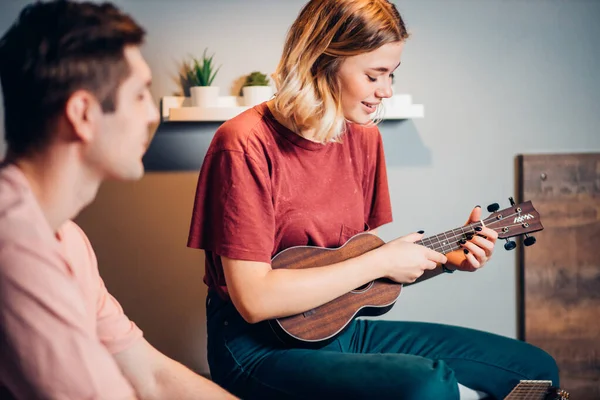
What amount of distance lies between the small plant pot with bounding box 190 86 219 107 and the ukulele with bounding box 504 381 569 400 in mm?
1284

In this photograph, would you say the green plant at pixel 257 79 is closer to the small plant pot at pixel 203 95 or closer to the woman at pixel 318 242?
the small plant pot at pixel 203 95

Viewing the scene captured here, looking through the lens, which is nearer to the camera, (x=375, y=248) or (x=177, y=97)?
(x=375, y=248)

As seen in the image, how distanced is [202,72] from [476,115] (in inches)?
40.7

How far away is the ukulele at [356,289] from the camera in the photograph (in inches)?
53.7

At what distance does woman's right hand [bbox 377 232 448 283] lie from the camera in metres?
1.49

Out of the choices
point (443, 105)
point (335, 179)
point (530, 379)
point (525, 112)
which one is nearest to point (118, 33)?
point (335, 179)

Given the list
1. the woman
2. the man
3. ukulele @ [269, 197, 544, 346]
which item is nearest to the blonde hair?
the woman

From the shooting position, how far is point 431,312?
7.80 ft

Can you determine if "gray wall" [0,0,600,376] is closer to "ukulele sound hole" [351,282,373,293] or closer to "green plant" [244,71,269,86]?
"green plant" [244,71,269,86]

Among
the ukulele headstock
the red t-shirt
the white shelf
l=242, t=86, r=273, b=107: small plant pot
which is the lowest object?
the ukulele headstock

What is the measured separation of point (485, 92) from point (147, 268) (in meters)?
1.41

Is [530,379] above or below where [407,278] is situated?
below

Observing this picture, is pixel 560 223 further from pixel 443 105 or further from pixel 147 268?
pixel 147 268

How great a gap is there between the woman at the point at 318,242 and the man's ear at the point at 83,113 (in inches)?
27.2
